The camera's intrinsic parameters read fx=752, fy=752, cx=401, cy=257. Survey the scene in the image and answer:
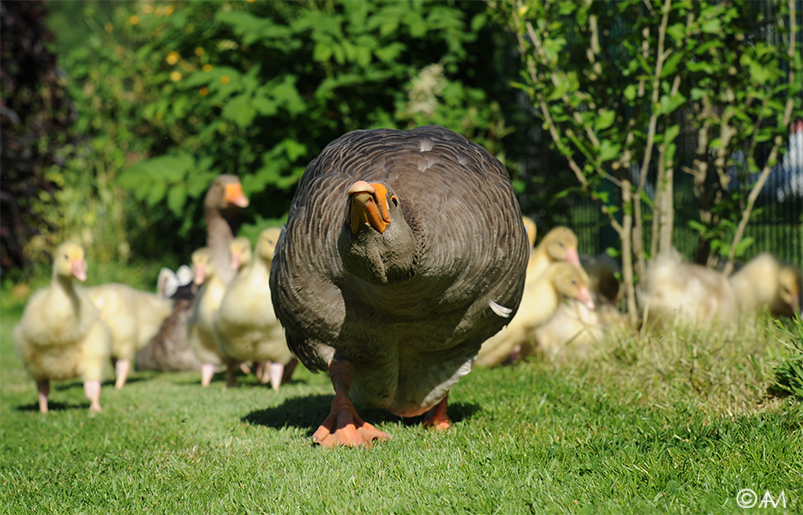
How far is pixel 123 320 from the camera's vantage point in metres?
6.68

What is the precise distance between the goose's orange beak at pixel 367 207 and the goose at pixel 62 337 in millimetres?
3406

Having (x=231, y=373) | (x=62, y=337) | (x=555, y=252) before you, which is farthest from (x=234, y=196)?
(x=555, y=252)

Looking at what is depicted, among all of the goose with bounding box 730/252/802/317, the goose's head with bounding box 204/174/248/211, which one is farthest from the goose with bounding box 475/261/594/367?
the goose's head with bounding box 204/174/248/211

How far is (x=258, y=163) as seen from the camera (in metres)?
9.13

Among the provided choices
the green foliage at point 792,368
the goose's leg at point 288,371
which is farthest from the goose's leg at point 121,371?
the green foliage at point 792,368

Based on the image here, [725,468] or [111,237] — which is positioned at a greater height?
[725,468]

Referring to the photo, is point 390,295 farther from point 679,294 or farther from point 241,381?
point 241,381

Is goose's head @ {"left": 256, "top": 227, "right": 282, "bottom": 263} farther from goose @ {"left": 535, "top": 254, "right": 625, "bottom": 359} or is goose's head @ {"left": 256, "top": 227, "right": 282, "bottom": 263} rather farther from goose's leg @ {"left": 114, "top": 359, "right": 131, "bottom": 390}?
goose @ {"left": 535, "top": 254, "right": 625, "bottom": 359}

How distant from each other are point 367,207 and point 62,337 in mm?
3606

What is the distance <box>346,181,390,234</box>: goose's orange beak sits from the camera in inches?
110

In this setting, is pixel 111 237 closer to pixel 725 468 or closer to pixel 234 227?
pixel 234 227

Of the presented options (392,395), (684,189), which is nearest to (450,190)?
(392,395)

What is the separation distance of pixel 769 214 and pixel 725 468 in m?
4.94

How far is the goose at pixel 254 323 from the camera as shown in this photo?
5.89 meters
